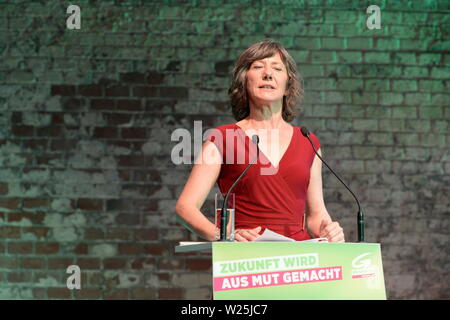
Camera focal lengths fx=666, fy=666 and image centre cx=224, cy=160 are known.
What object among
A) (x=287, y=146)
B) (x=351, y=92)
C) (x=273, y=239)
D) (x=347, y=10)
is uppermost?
(x=347, y=10)

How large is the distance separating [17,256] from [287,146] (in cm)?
263

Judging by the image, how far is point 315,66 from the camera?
4508 mm

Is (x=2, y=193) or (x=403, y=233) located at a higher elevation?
(x=2, y=193)

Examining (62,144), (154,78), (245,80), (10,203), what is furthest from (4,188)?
(245,80)

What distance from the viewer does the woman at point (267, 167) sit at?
2.25 metres

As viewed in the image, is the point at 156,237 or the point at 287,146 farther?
the point at 156,237

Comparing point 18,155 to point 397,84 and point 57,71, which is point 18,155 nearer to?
point 57,71

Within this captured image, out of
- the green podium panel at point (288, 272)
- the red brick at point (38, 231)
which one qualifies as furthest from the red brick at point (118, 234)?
the green podium panel at point (288, 272)

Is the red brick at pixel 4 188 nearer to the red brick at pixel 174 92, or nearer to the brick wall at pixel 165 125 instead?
the brick wall at pixel 165 125

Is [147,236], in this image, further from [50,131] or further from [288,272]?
[288,272]

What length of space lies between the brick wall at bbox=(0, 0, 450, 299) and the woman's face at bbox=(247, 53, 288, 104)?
201 centimetres
